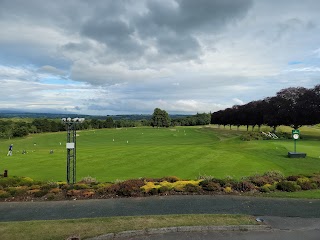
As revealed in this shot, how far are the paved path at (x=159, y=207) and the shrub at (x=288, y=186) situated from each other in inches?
82.6

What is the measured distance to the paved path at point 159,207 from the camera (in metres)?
14.0

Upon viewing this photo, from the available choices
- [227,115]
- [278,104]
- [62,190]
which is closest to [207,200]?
[62,190]

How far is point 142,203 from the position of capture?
15.8 m

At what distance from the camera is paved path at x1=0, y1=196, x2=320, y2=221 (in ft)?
45.8

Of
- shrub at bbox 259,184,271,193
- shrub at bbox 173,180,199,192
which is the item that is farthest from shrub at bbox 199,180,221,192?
shrub at bbox 259,184,271,193

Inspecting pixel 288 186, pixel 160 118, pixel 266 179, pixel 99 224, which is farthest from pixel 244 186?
pixel 160 118

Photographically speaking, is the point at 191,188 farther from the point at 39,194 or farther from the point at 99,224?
the point at 39,194

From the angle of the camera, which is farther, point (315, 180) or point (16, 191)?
point (315, 180)

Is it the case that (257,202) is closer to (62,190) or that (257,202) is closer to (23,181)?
(62,190)

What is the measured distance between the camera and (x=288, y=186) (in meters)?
18.4

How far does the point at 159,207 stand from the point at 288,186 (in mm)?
8461

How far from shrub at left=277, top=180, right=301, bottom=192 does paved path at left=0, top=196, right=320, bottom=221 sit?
6.88 ft

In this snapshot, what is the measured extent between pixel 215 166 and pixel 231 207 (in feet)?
39.8

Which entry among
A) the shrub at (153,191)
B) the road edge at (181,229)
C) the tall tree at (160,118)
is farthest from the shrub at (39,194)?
the tall tree at (160,118)
